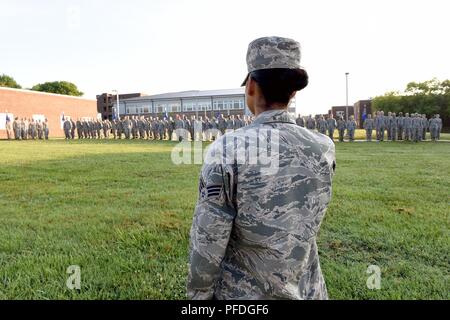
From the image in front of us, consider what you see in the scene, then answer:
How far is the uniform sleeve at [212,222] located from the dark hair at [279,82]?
35 cm

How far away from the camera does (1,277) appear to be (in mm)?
3096

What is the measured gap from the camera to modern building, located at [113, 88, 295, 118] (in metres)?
58.3

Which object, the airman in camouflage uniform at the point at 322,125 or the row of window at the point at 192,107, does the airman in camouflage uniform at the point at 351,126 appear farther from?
the row of window at the point at 192,107

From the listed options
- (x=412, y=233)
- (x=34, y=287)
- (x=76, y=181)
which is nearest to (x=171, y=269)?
(x=34, y=287)

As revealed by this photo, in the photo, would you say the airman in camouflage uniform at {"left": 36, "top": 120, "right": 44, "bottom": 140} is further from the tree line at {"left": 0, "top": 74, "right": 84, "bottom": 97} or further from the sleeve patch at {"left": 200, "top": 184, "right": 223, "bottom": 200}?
the tree line at {"left": 0, "top": 74, "right": 84, "bottom": 97}

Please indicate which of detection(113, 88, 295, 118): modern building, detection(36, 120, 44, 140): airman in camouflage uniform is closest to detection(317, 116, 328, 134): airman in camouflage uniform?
detection(36, 120, 44, 140): airman in camouflage uniform

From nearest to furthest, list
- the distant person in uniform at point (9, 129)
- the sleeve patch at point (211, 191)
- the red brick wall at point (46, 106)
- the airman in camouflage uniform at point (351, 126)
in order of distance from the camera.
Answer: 1. the sleeve patch at point (211, 191)
2. the airman in camouflage uniform at point (351, 126)
3. the distant person in uniform at point (9, 129)
4. the red brick wall at point (46, 106)

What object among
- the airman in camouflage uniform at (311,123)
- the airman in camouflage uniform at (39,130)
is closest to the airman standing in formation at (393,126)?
the airman in camouflage uniform at (311,123)

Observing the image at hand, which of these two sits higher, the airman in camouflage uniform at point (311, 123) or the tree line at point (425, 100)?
the tree line at point (425, 100)

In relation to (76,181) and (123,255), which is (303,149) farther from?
(76,181)

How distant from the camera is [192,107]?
2426 inches

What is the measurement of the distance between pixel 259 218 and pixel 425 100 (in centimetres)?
4747

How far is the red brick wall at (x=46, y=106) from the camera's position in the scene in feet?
107
